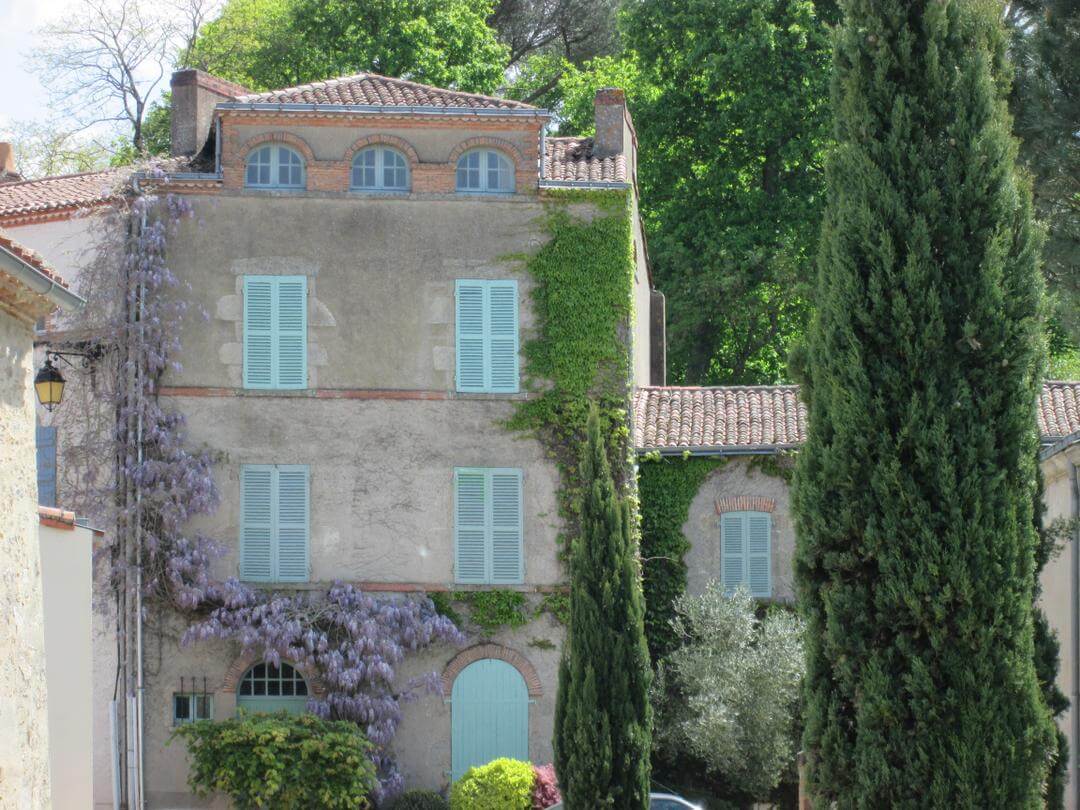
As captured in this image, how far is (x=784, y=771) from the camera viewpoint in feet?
75.4

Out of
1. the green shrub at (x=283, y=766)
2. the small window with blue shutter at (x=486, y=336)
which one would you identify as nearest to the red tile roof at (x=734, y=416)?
the small window with blue shutter at (x=486, y=336)

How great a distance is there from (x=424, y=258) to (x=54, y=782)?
36.2 feet

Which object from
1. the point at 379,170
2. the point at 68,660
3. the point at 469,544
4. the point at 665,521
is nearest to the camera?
the point at 68,660

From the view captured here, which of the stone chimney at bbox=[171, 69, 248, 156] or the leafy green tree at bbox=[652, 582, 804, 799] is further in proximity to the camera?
the stone chimney at bbox=[171, 69, 248, 156]

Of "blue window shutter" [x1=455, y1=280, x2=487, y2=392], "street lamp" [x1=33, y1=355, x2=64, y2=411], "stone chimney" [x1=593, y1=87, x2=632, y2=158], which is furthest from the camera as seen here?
"stone chimney" [x1=593, y1=87, x2=632, y2=158]

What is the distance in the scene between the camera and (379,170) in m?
23.9

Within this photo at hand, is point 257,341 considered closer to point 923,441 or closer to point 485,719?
point 485,719

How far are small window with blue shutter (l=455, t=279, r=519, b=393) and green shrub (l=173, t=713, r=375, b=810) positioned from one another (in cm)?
535

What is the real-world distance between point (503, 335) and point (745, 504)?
181 inches

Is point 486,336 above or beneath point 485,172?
A: beneath

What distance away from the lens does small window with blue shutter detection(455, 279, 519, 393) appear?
23656mm

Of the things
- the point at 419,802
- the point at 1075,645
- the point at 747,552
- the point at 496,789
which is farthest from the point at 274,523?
the point at 1075,645

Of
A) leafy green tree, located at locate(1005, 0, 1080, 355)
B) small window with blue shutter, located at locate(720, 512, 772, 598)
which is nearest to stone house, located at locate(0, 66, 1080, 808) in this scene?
small window with blue shutter, located at locate(720, 512, 772, 598)

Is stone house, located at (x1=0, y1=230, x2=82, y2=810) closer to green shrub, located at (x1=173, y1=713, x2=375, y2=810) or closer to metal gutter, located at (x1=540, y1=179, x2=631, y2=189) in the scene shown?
green shrub, located at (x1=173, y1=713, x2=375, y2=810)
